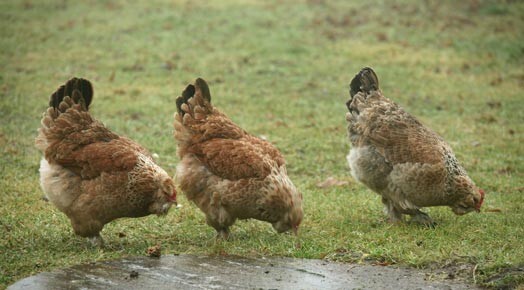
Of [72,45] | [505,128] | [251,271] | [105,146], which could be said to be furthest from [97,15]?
[251,271]

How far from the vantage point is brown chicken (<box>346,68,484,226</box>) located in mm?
7680

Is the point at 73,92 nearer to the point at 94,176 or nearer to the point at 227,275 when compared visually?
the point at 94,176

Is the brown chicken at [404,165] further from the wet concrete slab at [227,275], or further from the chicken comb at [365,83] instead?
the wet concrete slab at [227,275]

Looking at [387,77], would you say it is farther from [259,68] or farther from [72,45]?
[72,45]

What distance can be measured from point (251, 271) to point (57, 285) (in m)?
1.57

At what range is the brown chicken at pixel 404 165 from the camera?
768 centimetres

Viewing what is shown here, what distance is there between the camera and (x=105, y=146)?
7.15 m

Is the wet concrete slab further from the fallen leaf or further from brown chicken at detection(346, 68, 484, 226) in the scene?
brown chicken at detection(346, 68, 484, 226)

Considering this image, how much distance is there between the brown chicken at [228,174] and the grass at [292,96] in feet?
0.96

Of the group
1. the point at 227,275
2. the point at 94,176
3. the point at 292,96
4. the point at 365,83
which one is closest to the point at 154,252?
the point at 227,275

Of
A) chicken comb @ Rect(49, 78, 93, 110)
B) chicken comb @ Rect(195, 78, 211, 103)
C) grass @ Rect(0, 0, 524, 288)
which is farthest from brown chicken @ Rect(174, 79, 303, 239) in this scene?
chicken comb @ Rect(49, 78, 93, 110)

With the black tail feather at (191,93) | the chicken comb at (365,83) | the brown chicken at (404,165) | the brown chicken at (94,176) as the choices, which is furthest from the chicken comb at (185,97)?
the chicken comb at (365,83)

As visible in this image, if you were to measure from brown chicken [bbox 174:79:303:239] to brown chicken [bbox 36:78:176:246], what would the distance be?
1.26 feet

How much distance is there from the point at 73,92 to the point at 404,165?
344 cm
